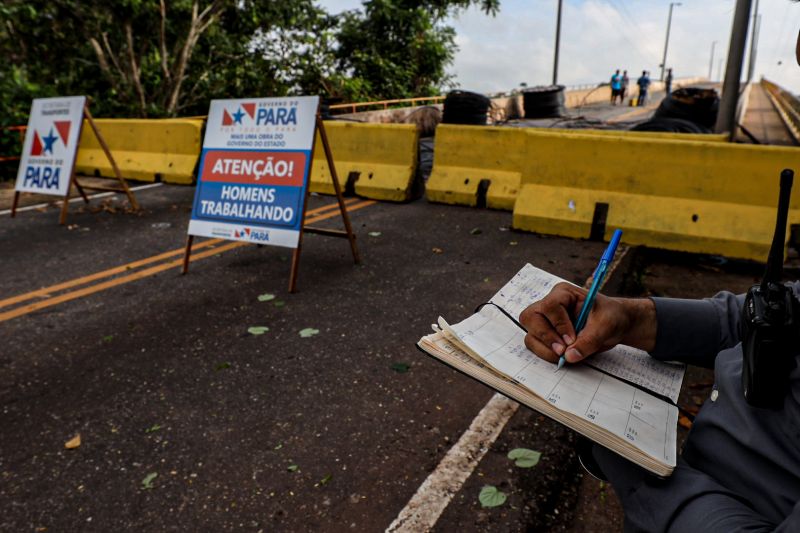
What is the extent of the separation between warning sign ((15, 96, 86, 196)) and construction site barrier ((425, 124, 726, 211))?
4742mm

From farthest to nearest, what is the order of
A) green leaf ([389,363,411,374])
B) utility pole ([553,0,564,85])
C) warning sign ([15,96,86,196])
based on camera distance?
1. utility pole ([553,0,564,85])
2. warning sign ([15,96,86,196])
3. green leaf ([389,363,411,374])

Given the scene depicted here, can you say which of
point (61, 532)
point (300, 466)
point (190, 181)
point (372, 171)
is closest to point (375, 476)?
point (300, 466)

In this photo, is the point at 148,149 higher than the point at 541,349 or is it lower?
higher

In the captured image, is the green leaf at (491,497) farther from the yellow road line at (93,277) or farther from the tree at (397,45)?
the tree at (397,45)

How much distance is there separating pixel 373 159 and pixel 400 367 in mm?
5303

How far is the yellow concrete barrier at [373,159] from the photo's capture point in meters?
7.87

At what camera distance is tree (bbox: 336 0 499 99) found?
25.8 meters

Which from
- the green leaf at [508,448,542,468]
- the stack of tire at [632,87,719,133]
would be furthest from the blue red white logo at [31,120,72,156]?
the stack of tire at [632,87,719,133]

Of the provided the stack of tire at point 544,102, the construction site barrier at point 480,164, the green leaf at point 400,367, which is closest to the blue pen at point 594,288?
the green leaf at point 400,367

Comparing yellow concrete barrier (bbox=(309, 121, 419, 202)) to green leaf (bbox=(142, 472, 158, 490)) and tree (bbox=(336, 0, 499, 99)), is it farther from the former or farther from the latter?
tree (bbox=(336, 0, 499, 99))

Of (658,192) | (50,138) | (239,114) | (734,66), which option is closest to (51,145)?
(50,138)

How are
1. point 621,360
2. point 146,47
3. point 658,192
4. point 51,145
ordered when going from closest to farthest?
point 621,360 < point 658,192 < point 51,145 < point 146,47

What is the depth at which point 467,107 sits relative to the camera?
14.2m

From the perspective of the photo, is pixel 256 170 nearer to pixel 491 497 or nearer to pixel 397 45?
pixel 491 497
